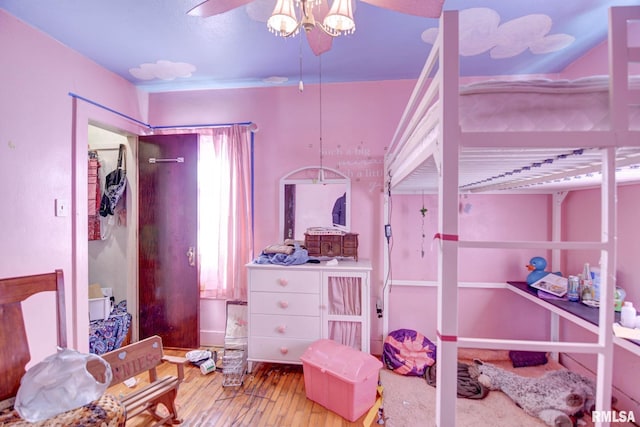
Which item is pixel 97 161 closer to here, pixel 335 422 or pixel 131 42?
pixel 131 42

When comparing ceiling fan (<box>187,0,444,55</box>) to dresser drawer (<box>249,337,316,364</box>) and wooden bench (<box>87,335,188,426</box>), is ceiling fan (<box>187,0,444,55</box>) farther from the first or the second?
dresser drawer (<box>249,337,316,364</box>)

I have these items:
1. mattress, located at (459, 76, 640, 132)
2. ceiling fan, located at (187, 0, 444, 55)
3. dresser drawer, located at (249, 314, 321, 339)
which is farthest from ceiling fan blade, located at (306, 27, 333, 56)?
dresser drawer, located at (249, 314, 321, 339)

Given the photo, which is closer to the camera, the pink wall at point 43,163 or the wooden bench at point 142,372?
the wooden bench at point 142,372

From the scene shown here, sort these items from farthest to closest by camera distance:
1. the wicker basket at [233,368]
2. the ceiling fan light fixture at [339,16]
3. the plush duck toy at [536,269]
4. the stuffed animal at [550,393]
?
the plush duck toy at [536,269]
the wicker basket at [233,368]
the stuffed animal at [550,393]
the ceiling fan light fixture at [339,16]

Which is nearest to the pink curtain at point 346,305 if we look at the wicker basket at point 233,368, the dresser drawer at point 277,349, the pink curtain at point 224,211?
the dresser drawer at point 277,349

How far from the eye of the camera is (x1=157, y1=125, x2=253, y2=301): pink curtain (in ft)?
9.07

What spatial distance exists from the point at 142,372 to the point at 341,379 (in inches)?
49.6

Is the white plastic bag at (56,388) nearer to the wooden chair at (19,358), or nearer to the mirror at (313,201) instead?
the wooden chair at (19,358)

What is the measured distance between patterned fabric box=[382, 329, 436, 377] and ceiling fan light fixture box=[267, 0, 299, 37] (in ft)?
7.99

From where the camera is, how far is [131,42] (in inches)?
83.0

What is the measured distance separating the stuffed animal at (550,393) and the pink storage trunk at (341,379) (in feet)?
3.10

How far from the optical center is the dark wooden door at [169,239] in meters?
2.80

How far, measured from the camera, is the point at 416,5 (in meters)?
1.21

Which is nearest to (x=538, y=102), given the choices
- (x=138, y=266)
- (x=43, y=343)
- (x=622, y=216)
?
(x=622, y=216)
